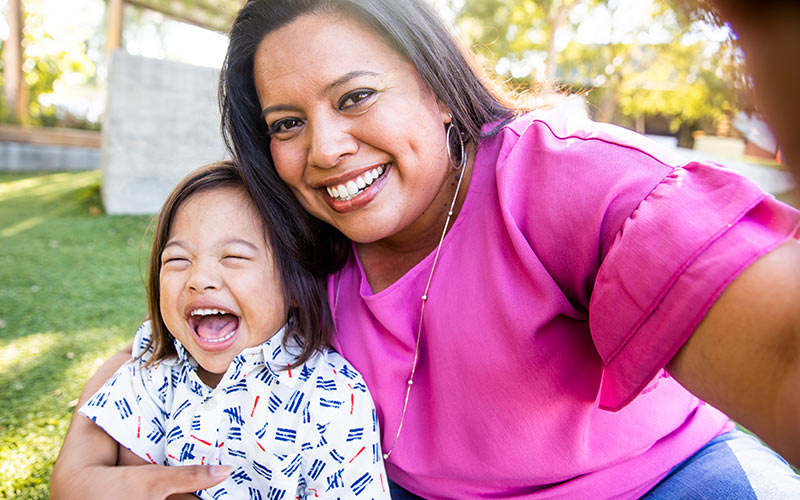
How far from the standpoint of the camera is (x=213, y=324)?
1833 millimetres

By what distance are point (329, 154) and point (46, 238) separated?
539 centimetres

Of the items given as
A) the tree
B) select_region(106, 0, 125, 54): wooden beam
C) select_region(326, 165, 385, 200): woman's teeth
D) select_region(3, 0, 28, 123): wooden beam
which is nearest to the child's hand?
select_region(326, 165, 385, 200): woman's teeth

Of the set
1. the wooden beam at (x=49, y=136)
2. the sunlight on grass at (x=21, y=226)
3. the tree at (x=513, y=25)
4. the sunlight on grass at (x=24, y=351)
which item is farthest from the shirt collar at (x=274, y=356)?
the tree at (x=513, y=25)

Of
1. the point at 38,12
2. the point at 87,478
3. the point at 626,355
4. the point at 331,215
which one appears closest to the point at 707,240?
the point at 626,355

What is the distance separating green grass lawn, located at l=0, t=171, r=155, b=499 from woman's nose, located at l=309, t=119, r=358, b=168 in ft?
4.79

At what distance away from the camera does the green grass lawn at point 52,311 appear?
2.33 meters

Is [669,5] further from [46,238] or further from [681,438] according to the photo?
[46,238]

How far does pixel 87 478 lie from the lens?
166 cm

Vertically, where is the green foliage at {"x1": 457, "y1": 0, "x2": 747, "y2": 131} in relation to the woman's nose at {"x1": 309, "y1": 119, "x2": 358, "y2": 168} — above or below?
above

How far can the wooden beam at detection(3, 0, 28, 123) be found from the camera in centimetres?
1046

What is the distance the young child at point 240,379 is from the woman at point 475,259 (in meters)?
0.10

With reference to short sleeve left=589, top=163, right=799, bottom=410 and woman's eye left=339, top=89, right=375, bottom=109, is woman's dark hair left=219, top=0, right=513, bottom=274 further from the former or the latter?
short sleeve left=589, top=163, right=799, bottom=410

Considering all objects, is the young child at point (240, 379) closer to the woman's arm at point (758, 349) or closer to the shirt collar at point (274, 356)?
the shirt collar at point (274, 356)

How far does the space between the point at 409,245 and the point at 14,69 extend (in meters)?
11.9
